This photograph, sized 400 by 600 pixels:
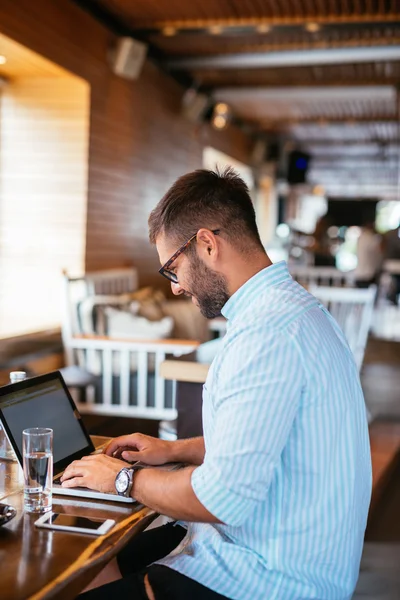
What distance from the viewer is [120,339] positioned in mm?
4664

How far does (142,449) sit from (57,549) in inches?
20.7

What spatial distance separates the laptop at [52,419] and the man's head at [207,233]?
443 mm

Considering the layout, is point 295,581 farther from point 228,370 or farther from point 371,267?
point 371,267

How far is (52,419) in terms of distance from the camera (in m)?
1.78

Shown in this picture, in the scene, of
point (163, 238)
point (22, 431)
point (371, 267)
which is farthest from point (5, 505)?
point (371, 267)

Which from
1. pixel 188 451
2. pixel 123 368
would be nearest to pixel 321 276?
pixel 123 368

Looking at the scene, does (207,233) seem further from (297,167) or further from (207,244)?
(297,167)

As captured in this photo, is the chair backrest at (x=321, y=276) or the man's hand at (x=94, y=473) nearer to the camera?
the man's hand at (x=94, y=473)

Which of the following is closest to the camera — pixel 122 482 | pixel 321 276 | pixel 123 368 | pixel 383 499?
pixel 122 482

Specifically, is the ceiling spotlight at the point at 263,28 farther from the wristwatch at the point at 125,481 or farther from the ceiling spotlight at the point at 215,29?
the wristwatch at the point at 125,481

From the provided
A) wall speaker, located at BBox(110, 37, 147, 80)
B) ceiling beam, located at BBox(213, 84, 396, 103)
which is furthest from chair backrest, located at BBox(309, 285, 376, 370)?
ceiling beam, located at BBox(213, 84, 396, 103)

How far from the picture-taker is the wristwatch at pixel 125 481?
1.52m

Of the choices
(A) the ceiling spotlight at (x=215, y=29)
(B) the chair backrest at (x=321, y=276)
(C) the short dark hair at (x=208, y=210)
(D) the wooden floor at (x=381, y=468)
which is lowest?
(D) the wooden floor at (x=381, y=468)

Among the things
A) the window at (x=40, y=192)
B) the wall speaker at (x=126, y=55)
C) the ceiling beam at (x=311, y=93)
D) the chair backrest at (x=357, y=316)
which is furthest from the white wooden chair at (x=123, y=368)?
the ceiling beam at (x=311, y=93)
